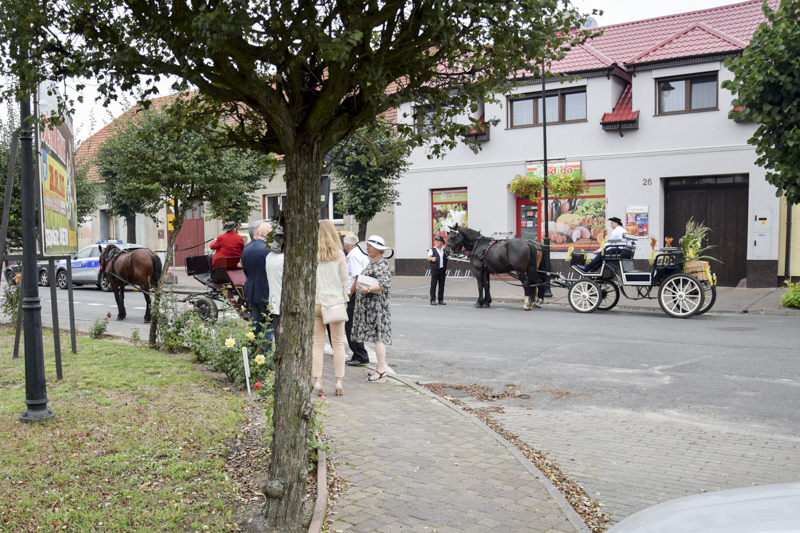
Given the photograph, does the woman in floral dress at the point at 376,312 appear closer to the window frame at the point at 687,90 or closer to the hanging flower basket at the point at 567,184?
the hanging flower basket at the point at 567,184

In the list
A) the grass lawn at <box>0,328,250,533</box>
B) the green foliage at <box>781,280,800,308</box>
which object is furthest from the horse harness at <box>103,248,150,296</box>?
the green foliage at <box>781,280,800,308</box>

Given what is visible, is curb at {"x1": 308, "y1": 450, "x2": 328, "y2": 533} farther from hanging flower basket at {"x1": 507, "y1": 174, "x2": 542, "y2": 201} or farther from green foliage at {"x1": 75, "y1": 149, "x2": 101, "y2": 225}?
green foliage at {"x1": 75, "y1": 149, "x2": 101, "y2": 225}

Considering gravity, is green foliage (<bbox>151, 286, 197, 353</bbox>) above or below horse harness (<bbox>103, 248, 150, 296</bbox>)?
below

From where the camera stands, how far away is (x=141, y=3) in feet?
12.6

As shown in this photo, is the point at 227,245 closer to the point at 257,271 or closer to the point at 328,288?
the point at 257,271

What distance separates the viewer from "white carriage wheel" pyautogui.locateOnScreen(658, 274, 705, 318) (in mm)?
14539

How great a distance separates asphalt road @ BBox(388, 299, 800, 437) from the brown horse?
5.42 metres

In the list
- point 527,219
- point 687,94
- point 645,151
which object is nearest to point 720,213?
point 645,151

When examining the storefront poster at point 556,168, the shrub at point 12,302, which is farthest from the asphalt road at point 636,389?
the storefront poster at point 556,168

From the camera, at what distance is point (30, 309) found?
248 inches

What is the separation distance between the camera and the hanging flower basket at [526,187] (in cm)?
2206

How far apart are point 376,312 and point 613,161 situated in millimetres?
16090

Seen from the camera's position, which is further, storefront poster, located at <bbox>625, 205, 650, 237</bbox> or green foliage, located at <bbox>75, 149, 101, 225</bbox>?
green foliage, located at <bbox>75, 149, 101, 225</bbox>

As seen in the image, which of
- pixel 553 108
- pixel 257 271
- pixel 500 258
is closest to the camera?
pixel 257 271
